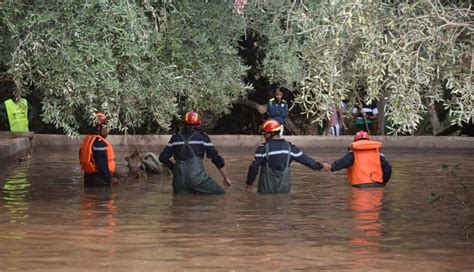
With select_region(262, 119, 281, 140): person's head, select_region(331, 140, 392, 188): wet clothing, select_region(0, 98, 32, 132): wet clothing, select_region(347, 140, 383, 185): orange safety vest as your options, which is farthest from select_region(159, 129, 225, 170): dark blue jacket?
select_region(0, 98, 32, 132): wet clothing

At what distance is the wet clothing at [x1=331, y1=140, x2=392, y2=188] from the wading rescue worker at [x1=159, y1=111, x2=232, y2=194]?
1999mm

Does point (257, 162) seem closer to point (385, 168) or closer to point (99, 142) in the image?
point (385, 168)

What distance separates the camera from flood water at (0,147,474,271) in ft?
40.0

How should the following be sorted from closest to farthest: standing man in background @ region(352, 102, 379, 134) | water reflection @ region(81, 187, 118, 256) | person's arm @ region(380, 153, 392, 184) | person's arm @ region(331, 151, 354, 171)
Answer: water reflection @ region(81, 187, 118, 256), person's arm @ region(331, 151, 354, 171), person's arm @ region(380, 153, 392, 184), standing man in background @ region(352, 102, 379, 134)

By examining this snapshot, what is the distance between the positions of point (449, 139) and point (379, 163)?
13005 mm

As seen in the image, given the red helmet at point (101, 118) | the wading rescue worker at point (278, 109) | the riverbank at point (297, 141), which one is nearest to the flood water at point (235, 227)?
the red helmet at point (101, 118)

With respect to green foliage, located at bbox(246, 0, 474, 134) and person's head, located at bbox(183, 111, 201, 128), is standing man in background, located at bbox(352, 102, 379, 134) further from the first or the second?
green foliage, located at bbox(246, 0, 474, 134)

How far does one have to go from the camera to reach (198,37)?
18.3 metres

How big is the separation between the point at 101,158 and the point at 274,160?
315 cm

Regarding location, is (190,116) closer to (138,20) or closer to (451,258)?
(138,20)

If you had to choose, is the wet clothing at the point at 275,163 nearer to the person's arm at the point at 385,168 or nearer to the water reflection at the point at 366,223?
the water reflection at the point at 366,223

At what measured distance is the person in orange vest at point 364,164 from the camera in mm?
19531

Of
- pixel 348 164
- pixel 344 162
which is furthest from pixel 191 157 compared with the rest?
pixel 348 164

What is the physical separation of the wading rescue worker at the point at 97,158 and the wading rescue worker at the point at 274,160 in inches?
103
